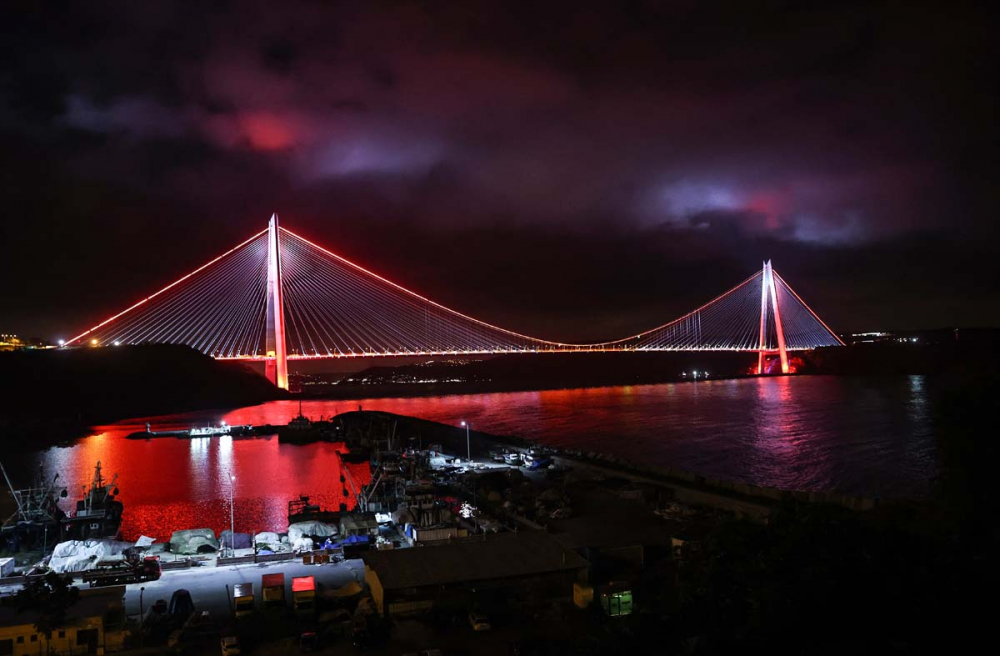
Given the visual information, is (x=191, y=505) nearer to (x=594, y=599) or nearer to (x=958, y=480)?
(x=594, y=599)

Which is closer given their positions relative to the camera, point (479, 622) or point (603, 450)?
point (479, 622)

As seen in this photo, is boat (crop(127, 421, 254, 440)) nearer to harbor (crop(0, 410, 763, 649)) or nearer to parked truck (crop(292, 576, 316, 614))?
harbor (crop(0, 410, 763, 649))

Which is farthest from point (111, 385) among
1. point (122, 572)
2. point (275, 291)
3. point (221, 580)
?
point (221, 580)

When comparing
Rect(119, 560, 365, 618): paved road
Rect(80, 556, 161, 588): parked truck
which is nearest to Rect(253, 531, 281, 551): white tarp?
Rect(119, 560, 365, 618): paved road

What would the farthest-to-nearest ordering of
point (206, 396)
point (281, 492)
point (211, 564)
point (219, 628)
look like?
point (206, 396)
point (281, 492)
point (211, 564)
point (219, 628)

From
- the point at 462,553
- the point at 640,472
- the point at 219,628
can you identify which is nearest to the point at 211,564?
the point at 219,628

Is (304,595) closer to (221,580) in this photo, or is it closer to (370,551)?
(370,551)

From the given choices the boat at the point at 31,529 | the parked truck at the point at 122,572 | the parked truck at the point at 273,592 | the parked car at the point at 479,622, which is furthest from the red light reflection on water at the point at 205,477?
the parked car at the point at 479,622
